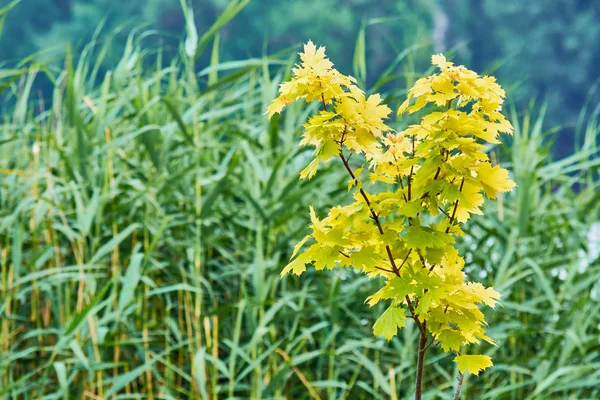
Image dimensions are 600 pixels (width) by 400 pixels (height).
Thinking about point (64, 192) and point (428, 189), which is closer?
point (428, 189)

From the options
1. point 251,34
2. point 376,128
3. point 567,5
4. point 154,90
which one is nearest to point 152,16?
point 251,34

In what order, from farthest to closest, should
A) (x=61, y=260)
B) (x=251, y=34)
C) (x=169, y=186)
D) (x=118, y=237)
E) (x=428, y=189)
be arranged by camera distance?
(x=251, y=34)
(x=61, y=260)
(x=169, y=186)
(x=118, y=237)
(x=428, y=189)

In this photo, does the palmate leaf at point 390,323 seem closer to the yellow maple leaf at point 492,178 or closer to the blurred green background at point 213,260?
the yellow maple leaf at point 492,178

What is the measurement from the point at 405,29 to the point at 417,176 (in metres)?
7.75

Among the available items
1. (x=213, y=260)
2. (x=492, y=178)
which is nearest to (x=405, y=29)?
(x=213, y=260)

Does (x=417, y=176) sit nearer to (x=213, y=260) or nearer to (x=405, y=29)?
(x=213, y=260)

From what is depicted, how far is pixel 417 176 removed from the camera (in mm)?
958

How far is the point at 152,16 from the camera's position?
28.1 ft

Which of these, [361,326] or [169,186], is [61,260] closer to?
[169,186]

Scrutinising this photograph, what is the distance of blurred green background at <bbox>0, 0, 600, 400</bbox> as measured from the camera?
1892mm

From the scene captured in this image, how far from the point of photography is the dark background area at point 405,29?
27.5 ft

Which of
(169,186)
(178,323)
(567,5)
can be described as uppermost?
(567,5)

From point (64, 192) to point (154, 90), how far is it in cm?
35

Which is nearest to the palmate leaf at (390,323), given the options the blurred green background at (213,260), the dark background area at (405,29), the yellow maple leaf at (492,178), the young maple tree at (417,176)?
the young maple tree at (417,176)
